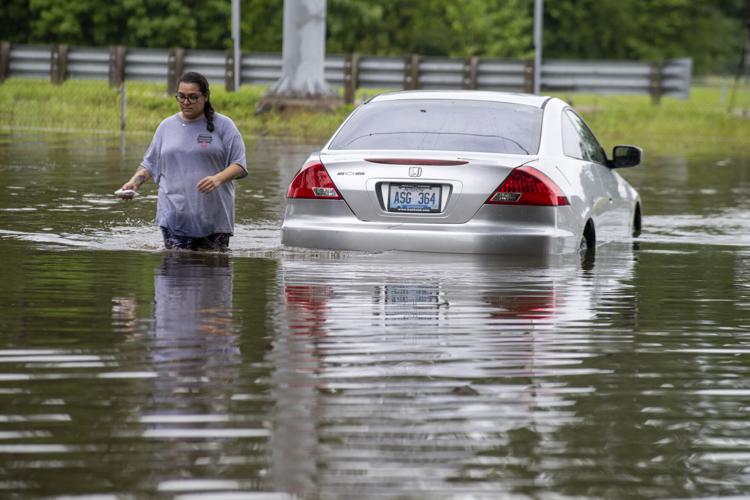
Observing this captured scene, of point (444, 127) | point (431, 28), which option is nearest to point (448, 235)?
point (444, 127)

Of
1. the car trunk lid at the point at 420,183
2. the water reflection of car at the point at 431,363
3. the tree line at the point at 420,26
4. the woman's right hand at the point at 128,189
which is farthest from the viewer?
the tree line at the point at 420,26

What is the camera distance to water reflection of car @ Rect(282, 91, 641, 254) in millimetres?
11102

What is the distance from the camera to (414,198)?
11188 mm

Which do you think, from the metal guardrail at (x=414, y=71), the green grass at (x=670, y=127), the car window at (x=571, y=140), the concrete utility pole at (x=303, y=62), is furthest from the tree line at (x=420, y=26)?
the car window at (x=571, y=140)

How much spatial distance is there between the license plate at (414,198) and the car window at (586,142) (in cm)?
196

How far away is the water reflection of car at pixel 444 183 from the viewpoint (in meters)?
11.1

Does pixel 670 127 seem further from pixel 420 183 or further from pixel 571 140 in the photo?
pixel 420 183

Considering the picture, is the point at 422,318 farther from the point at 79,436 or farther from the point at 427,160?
the point at 79,436

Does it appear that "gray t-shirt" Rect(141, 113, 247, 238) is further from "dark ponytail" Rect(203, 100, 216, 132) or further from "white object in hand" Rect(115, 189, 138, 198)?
"white object in hand" Rect(115, 189, 138, 198)

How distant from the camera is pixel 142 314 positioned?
30.6 ft

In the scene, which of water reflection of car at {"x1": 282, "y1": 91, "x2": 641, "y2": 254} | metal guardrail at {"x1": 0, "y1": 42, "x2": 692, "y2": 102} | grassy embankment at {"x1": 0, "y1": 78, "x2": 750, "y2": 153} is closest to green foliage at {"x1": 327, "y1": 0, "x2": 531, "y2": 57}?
metal guardrail at {"x1": 0, "y1": 42, "x2": 692, "y2": 102}

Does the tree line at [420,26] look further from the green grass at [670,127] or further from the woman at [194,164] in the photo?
the woman at [194,164]

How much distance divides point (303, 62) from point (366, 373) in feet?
89.0

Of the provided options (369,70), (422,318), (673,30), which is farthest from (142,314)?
(673,30)
